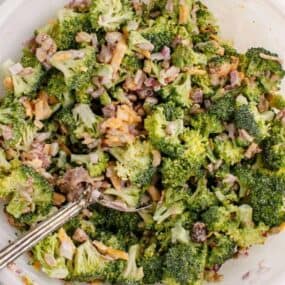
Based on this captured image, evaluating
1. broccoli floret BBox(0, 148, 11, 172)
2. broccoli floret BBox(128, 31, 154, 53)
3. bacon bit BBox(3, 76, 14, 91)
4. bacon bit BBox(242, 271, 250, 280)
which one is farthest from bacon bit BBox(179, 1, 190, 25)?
bacon bit BBox(242, 271, 250, 280)

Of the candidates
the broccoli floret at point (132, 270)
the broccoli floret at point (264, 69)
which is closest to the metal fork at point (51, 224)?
the broccoli floret at point (132, 270)

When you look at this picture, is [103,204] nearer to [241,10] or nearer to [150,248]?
[150,248]

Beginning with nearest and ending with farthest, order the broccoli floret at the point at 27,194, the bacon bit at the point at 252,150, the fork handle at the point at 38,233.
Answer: the fork handle at the point at 38,233 → the broccoli floret at the point at 27,194 → the bacon bit at the point at 252,150

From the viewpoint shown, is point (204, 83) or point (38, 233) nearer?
point (38, 233)

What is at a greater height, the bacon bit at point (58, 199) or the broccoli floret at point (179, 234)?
the broccoli floret at point (179, 234)

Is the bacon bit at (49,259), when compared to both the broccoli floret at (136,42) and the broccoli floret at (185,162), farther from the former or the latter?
the broccoli floret at (136,42)

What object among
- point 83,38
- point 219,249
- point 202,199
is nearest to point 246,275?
point 219,249

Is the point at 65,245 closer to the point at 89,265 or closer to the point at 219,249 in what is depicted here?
the point at 89,265
